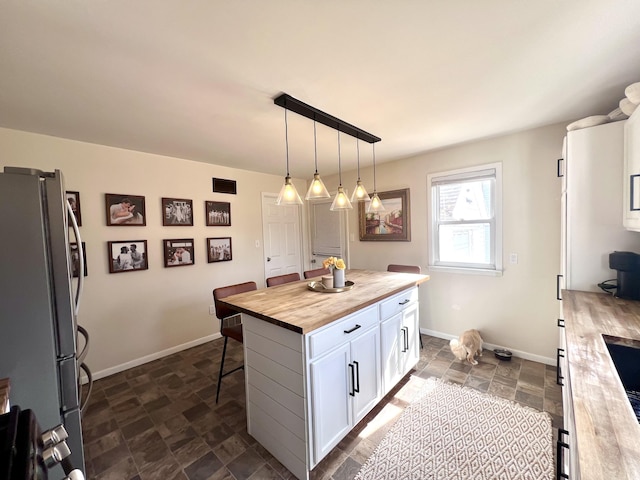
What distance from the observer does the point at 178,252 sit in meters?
3.15

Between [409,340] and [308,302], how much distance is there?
118cm

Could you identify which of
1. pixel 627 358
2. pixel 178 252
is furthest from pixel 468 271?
pixel 178 252

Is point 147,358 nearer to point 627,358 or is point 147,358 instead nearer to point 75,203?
point 75,203

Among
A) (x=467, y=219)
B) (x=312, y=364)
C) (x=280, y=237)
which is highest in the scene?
(x=467, y=219)

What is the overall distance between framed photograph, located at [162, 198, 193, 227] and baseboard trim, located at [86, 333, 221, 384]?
148cm

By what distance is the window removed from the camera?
2.82 meters

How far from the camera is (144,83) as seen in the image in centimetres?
158

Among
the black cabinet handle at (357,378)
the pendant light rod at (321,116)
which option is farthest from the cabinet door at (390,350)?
the pendant light rod at (321,116)

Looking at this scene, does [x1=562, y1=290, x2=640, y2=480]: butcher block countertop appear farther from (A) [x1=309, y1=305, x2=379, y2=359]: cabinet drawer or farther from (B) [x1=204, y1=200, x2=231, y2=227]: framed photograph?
(B) [x1=204, y1=200, x2=231, y2=227]: framed photograph

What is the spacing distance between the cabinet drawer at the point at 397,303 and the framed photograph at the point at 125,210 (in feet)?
8.87

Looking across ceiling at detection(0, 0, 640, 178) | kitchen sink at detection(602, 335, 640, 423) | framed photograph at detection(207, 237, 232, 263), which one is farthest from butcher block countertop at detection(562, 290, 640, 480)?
framed photograph at detection(207, 237, 232, 263)

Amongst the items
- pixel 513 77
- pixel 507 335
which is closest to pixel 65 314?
pixel 513 77

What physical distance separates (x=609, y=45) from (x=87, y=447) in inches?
155

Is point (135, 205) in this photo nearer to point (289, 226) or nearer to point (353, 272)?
point (289, 226)
